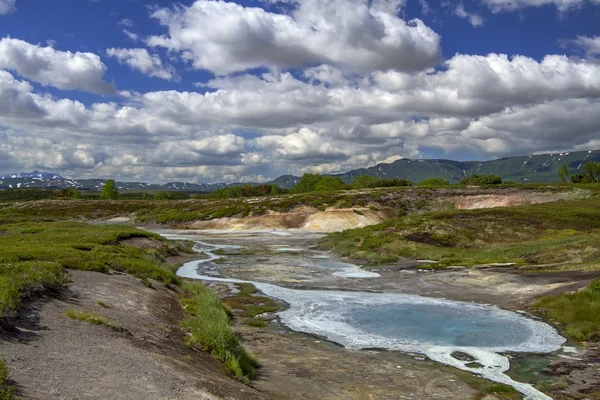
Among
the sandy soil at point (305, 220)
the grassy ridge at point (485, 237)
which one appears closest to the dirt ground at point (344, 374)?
the grassy ridge at point (485, 237)

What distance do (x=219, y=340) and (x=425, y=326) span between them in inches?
490

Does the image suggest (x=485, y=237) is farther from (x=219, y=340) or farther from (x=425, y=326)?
(x=219, y=340)

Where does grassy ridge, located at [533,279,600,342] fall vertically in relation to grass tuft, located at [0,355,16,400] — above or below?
below

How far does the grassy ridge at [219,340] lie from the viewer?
57.6 feet

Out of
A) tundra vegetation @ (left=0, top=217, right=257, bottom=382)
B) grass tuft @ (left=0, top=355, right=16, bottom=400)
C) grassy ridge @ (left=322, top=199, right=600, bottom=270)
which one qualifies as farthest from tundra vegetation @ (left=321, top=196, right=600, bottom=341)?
grass tuft @ (left=0, top=355, right=16, bottom=400)

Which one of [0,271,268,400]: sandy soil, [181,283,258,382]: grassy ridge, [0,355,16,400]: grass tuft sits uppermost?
[0,355,16,400]: grass tuft

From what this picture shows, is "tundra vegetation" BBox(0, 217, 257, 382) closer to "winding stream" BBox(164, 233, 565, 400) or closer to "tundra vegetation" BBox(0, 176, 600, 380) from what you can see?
"tundra vegetation" BBox(0, 176, 600, 380)

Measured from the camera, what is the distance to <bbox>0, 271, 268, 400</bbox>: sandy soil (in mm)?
10672

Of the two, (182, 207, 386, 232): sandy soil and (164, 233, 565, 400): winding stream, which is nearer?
(164, 233, 565, 400): winding stream

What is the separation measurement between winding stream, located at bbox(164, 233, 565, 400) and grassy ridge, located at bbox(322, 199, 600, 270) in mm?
20175

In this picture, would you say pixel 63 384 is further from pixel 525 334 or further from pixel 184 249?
pixel 184 249

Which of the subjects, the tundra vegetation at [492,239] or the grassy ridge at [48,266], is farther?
the tundra vegetation at [492,239]

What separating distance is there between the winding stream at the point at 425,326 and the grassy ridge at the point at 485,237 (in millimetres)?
20175

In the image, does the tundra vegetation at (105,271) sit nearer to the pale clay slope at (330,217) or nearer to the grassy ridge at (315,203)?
the pale clay slope at (330,217)
